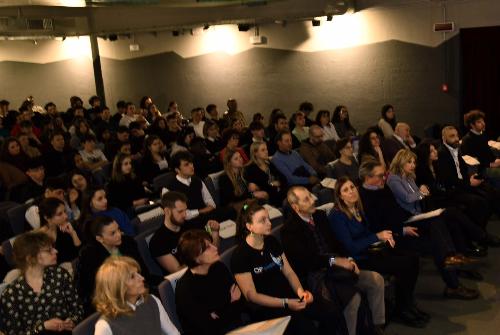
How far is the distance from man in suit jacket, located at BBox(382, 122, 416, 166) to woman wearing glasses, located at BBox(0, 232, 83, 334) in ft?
15.7

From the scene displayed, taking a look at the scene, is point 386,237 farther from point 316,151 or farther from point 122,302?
point 316,151

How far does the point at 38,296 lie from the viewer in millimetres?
3717

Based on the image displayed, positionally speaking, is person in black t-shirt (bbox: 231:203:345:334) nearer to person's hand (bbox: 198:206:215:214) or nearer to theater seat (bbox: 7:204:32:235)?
person's hand (bbox: 198:206:215:214)

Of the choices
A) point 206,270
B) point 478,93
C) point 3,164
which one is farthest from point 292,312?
point 478,93

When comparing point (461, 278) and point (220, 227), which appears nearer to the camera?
point (220, 227)

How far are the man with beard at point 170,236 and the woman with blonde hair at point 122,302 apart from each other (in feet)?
3.68

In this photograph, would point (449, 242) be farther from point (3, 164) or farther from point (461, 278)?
point (3, 164)

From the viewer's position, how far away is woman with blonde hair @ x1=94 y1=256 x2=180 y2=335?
10.6ft

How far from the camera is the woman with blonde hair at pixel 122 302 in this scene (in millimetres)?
3229

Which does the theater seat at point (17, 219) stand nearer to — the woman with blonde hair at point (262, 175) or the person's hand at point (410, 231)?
the woman with blonde hair at point (262, 175)

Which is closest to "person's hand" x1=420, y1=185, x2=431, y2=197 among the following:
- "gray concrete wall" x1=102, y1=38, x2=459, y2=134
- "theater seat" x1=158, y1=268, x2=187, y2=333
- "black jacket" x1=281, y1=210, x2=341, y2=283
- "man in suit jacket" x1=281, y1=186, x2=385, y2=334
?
"man in suit jacket" x1=281, y1=186, x2=385, y2=334

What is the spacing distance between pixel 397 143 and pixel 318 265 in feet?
12.1

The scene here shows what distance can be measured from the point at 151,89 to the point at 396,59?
597 cm

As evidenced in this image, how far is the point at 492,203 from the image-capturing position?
264 inches
